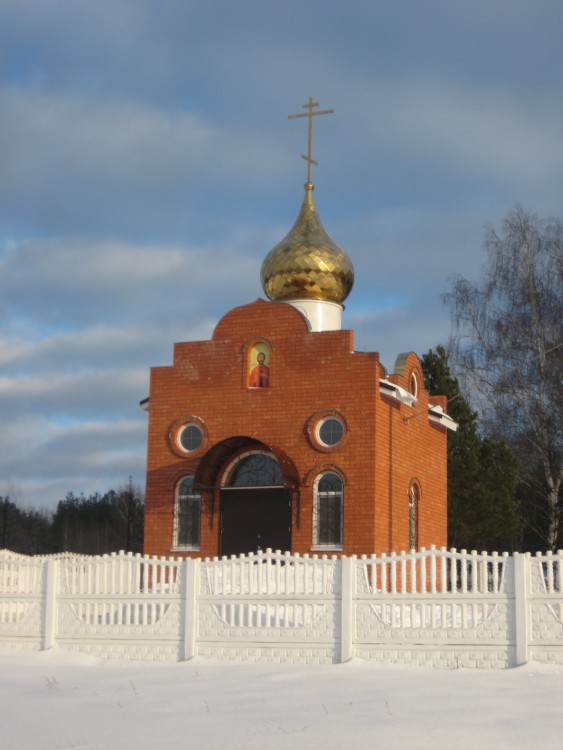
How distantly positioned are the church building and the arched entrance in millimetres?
21

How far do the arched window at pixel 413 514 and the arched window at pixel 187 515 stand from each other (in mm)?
3794

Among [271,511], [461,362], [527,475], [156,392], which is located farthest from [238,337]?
[527,475]

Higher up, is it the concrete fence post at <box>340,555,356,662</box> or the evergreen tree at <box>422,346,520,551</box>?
the evergreen tree at <box>422,346,520,551</box>

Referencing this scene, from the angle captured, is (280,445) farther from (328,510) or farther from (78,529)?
(78,529)

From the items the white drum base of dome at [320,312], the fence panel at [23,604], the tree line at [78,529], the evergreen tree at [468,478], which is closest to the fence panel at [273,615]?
the fence panel at [23,604]

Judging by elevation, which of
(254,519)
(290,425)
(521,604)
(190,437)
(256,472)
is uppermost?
(290,425)

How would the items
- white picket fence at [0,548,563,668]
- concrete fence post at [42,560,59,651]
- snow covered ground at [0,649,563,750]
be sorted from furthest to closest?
concrete fence post at [42,560,59,651], white picket fence at [0,548,563,668], snow covered ground at [0,649,563,750]

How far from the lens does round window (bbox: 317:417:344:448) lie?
57.8 feet

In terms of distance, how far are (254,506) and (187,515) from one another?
1287 millimetres

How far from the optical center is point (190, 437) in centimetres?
1858

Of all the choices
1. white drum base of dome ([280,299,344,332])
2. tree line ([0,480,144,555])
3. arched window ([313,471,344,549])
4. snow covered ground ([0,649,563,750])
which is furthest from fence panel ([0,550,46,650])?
tree line ([0,480,144,555])

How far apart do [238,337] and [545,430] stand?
777 cm

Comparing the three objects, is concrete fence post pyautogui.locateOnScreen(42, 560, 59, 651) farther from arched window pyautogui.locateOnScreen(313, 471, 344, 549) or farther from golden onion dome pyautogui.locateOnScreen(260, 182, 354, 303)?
golden onion dome pyautogui.locateOnScreen(260, 182, 354, 303)

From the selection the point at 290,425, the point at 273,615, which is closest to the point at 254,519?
the point at 290,425
